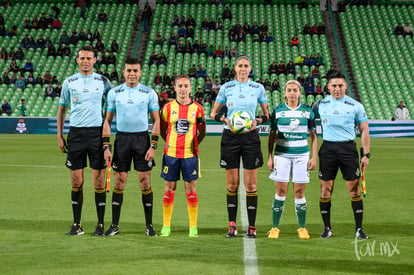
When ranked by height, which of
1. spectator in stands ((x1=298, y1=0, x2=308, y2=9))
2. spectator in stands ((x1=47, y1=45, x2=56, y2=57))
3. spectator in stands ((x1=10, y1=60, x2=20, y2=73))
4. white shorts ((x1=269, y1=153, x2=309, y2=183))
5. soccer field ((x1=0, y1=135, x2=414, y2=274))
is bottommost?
soccer field ((x1=0, y1=135, x2=414, y2=274))

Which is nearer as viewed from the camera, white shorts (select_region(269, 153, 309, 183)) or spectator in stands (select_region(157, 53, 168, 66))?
white shorts (select_region(269, 153, 309, 183))

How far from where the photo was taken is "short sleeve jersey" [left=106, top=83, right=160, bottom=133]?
775 centimetres

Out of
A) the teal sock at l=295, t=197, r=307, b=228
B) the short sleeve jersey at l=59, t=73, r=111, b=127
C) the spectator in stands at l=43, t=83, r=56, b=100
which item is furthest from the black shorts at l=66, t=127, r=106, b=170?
the spectator in stands at l=43, t=83, r=56, b=100

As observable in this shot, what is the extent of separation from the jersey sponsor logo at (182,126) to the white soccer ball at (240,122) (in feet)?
1.86

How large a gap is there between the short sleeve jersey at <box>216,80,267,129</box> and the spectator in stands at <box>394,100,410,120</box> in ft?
80.7

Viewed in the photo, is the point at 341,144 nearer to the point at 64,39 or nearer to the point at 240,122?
the point at 240,122

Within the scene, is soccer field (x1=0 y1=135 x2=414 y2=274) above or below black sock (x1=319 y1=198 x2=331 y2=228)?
below

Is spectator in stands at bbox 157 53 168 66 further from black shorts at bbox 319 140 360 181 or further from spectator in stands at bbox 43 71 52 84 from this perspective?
black shorts at bbox 319 140 360 181

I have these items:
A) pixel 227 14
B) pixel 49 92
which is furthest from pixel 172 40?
pixel 49 92

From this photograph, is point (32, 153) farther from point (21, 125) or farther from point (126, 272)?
point (126, 272)

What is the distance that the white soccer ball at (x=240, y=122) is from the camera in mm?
7695

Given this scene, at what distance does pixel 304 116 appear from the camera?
7855mm

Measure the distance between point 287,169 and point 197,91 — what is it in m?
24.7

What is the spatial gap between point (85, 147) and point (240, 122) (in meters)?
1.98
